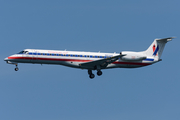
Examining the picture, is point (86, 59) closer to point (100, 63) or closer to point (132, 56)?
point (100, 63)

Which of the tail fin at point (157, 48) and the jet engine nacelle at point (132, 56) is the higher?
the tail fin at point (157, 48)

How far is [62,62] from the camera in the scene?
42.4m

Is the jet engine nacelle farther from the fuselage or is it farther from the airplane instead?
the fuselage

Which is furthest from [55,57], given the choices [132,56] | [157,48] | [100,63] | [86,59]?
[157,48]

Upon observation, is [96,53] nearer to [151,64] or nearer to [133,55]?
[133,55]

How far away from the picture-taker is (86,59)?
43.2m

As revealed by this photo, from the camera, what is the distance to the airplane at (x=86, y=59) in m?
41.8

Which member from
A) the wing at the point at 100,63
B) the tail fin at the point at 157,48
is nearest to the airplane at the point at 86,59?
the wing at the point at 100,63

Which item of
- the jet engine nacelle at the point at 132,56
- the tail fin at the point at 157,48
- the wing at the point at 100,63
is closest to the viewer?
the wing at the point at 100,63

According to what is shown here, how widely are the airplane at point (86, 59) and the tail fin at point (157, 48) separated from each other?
1.43ft

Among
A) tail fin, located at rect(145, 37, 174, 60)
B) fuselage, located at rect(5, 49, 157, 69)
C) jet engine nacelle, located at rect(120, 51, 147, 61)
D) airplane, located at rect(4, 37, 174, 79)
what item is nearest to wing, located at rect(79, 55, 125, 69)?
airplane, located at rect(4, 37, 174, 79)

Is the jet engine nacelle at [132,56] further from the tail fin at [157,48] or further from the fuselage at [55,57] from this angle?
the fuselage at [55,57]

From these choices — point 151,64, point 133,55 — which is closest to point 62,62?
point 133,55

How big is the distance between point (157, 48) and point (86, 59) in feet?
36.6
